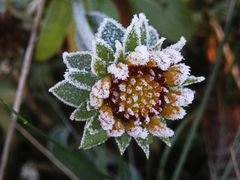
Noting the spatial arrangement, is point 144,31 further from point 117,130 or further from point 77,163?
point 77,163

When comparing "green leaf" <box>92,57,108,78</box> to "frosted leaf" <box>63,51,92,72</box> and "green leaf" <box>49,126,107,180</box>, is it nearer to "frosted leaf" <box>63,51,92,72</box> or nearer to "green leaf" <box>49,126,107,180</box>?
"frosted leaf" <box>63,51,92,72</box>

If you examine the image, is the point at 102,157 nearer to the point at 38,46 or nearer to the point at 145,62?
the point at 38,46

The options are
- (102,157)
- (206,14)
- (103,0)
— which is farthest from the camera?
(206,14)

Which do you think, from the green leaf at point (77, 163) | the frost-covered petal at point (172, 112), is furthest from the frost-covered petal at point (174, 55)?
the green leaf at point (77, 163)

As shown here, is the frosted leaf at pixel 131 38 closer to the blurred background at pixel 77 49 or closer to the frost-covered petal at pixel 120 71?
the frost-covered petal at pixel 120 71

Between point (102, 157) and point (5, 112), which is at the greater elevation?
point (5, 112)

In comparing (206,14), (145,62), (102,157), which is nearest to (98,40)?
(145,62)

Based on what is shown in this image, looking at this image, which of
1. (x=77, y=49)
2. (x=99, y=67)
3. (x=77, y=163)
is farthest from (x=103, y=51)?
(x=77, y=49)
